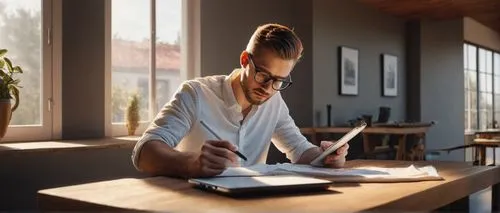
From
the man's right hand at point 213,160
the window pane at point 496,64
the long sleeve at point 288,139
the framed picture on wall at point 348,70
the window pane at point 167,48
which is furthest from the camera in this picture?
the window pane at point 496,64

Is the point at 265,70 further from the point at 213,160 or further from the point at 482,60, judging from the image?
the point at 482,60

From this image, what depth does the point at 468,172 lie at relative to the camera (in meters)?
1.51

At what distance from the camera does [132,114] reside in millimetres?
3445

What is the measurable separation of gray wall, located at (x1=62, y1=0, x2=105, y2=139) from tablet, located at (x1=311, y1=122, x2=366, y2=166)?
1.99 metres

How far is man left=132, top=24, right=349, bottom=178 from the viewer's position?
1.43 meters

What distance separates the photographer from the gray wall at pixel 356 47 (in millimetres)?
5012

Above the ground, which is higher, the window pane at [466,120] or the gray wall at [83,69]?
the gray wall at [83,69]

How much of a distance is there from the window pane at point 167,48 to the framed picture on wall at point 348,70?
2.10 metres

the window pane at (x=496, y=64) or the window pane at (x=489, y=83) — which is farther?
the window pane at (x=496, y=64)

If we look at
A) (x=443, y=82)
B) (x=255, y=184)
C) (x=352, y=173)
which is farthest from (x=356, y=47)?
(x=255, y=184)

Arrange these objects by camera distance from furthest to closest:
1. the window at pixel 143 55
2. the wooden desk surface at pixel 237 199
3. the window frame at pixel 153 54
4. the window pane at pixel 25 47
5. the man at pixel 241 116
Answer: the window at pixel 143 55
the window frame at pixel 153 54
the window pane at pixel 25 47
the man at pixel 241 116
the wooden desk surface at pixel 237 199

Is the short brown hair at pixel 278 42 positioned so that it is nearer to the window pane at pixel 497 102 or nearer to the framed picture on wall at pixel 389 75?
the framed picture on wall at pixel 389 75

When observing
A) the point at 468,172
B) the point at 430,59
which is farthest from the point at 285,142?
the point at 430,59

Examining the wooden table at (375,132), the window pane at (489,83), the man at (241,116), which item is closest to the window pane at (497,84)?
the window pane at (489,83)
